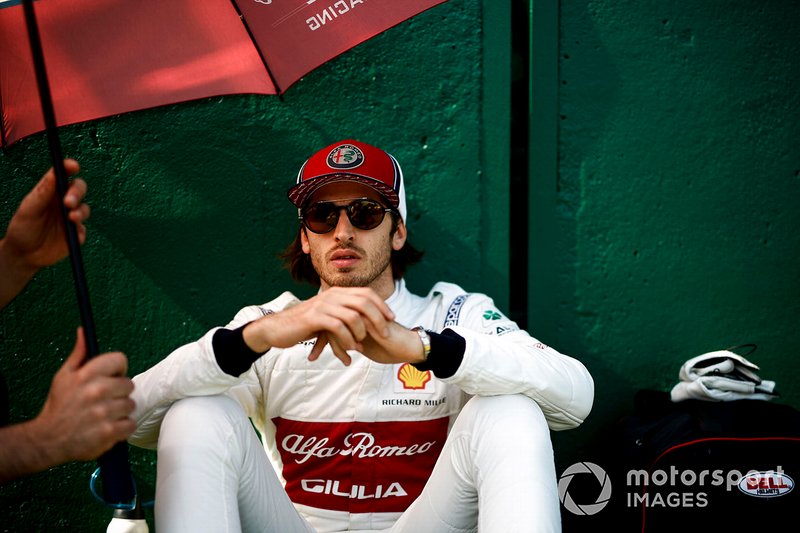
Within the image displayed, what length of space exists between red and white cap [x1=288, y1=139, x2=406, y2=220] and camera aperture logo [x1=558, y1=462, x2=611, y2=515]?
1.22m

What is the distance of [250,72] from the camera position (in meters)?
2.60

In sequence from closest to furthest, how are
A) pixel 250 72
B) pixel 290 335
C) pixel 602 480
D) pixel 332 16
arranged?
pixel 290 335
pixel 332 16
pixel 250 72
pixel 602 480

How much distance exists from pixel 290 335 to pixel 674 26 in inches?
85.2

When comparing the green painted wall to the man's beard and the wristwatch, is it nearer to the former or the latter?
the man's beard

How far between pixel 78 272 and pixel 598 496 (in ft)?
6.71

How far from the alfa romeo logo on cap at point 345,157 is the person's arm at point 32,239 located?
0.88 meters

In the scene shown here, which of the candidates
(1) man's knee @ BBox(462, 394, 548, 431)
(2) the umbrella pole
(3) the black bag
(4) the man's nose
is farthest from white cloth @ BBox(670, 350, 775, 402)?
(2) the umbrella pole

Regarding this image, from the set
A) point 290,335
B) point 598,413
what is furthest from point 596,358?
point 290,335

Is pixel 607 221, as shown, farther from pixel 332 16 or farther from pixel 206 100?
pixel 206 100

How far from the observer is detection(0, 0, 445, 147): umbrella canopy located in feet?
7.62

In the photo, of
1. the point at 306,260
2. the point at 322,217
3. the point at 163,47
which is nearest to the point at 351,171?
the point at 322,217

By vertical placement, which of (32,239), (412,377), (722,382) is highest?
(32,239)

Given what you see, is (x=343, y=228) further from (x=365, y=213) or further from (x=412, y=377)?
(x=412, y=377)

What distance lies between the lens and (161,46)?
2.43 metres
